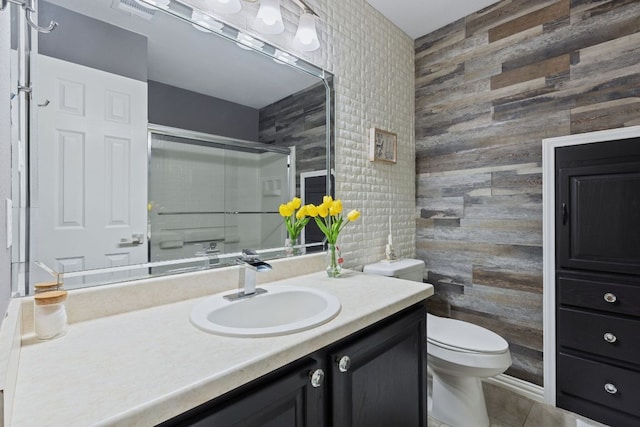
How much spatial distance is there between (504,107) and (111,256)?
7.44 ft

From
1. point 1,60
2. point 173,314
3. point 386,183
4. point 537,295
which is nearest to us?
point 1,60

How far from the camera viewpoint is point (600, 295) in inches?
61.7

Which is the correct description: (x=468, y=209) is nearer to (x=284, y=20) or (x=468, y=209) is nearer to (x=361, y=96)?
(x=361, y=96)

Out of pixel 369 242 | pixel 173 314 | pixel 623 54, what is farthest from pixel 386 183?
pixel 173 314

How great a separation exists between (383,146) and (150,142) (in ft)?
4.69

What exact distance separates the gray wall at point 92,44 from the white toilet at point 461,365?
1591 millimetres

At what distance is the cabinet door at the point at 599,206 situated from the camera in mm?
1498

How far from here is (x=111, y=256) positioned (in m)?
1.05

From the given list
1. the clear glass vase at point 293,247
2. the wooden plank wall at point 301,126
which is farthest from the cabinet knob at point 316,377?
the wooden plank wall at point 301,126

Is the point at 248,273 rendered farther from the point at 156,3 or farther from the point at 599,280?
the point at 599,280

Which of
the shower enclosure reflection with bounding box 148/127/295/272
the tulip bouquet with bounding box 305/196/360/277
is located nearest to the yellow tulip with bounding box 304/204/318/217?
the tulip bouquet with bounding box 305/196/360/277

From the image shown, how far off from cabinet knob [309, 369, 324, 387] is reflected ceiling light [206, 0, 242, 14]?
1407mm

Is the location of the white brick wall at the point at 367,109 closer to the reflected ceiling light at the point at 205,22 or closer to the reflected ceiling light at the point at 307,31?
the reflected ceiling light at the point at 307,31

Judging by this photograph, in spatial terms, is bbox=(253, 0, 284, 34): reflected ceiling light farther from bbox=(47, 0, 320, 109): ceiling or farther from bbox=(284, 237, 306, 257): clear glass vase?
bbox=(284, 237, 306, 257): clear glass vase
